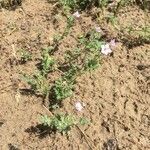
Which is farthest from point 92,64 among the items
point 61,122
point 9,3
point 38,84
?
point 9,3

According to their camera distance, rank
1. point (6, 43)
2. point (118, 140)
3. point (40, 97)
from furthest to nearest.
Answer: point (6, 43) < point (40, 97) < point (118, 140)

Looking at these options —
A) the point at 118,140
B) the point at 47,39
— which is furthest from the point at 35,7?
the point at 118,140

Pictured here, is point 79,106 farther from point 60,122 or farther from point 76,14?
point 76,14

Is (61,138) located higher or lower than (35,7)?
lower

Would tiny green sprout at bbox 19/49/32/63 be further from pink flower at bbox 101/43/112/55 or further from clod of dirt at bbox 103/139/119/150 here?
clod of dirt at bbox 103/139/119/150

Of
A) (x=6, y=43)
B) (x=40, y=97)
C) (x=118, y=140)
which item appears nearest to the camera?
(x=118, y=140)

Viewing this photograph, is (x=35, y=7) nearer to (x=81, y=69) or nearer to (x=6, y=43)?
(x=6, y=43)

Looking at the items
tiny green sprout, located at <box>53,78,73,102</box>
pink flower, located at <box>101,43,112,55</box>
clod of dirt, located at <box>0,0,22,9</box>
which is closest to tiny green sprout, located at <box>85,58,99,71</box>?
pink flower, located at <box>101,43,112,55</box>
